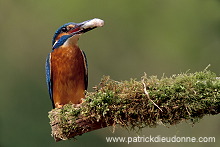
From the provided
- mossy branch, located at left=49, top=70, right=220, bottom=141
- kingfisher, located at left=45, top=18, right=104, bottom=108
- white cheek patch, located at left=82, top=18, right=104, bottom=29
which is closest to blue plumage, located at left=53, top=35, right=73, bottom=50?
kingfisher, located at left=45, top=18, right=104, bottom=108

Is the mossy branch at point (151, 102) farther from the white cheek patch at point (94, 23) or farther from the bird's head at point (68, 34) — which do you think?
the bird's head at point (68, 34)

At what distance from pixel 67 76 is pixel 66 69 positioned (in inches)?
2.5

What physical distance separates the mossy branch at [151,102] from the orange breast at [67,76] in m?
0.99

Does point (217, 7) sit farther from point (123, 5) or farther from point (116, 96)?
point (116, 96)

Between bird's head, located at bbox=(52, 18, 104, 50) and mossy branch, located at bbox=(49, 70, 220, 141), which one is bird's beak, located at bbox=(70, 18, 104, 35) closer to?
bird's head, located at bbox=(52, 18, 104, 50)

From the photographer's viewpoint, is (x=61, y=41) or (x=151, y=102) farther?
(x=61, y=41)

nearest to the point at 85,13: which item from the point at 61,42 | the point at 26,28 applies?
the point at 26,28

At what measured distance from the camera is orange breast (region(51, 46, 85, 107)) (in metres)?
3.65

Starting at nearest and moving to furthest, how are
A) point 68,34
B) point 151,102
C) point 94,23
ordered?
1. point 151,102
2. point 94,23
3. point 68,34

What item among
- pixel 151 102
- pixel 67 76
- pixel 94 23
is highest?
pixel 94 23

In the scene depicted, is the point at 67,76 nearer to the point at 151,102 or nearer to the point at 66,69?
the point at 66,69

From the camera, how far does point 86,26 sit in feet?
11.2

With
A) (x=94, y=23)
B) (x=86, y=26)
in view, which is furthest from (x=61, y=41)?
(x=94, y=23)

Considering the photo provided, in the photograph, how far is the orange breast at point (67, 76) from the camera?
365 cm
